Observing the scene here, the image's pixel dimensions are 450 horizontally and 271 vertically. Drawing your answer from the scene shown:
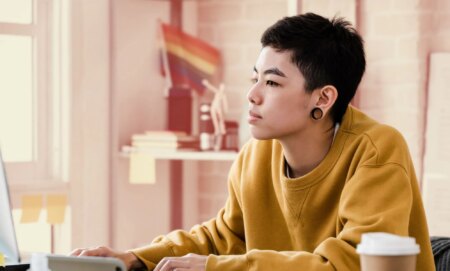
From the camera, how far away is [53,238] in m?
3.47

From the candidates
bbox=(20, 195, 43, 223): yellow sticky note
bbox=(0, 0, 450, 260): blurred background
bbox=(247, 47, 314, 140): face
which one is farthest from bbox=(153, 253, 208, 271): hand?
bbox=(20, 195, 43, 223): yellow sticky note

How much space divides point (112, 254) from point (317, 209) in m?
0.45

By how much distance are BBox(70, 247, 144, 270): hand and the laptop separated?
0.59 ft

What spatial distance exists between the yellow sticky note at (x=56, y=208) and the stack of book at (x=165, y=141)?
37cm

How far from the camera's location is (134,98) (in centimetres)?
362

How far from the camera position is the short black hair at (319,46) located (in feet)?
6.22

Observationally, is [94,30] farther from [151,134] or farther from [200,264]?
[200,264]

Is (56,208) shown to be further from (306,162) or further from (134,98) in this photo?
(306,162)

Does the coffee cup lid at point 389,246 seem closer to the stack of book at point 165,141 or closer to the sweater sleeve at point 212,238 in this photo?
the sweater sleeve at point 212,238

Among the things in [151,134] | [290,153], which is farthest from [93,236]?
[290,153]

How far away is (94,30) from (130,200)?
0.73 m

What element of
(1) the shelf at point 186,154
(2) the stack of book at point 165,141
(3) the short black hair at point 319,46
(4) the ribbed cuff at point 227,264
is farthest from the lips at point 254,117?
(2) the stack of book at point 165,141

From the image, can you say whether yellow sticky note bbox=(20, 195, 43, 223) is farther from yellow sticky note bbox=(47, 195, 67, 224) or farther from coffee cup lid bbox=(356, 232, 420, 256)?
coffee cup lid bbox=(356, 232, 420, 256)

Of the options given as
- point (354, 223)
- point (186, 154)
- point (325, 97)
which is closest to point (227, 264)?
point (354, 223)
